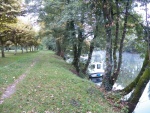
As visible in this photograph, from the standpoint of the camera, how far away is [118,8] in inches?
474

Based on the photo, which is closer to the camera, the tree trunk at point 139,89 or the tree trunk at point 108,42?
the tree trunk at point 139,89

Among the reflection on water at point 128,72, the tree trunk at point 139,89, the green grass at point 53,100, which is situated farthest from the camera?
the reflection on water at point 128,72

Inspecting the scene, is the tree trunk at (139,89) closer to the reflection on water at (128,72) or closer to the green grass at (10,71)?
the reflection on water at (128,72)

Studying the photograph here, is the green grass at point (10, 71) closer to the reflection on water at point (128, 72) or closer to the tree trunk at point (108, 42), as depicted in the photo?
the tree trunk at point (108, 42)

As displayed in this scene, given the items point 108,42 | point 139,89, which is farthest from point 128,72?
point 139,89

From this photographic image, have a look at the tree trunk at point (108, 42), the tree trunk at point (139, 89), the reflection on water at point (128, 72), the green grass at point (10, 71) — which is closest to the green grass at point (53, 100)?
the green grass at point (10, 71)

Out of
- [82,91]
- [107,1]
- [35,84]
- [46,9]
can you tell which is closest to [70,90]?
[82,91]

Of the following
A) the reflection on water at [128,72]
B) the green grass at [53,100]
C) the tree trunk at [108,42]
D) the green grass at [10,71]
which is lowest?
the reflection on water at [128,72]

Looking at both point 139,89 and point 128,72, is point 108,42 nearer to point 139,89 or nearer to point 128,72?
point 139,89

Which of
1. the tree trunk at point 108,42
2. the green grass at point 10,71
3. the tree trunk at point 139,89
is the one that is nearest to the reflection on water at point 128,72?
the tree trunk at point 108,42

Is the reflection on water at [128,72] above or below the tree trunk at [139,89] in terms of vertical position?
below

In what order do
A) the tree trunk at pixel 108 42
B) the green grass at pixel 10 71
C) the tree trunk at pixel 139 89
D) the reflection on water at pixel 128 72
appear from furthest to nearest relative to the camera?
the reflection on water at pixel 128 72
the tree trunk at pixel 108 42
the green grass at pixel 10 71
the tree trunk at pixel 139 89

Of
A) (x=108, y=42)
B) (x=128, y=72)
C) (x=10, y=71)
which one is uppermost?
(x=108, y=42)

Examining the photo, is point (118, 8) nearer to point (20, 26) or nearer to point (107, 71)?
point (107, 71)
